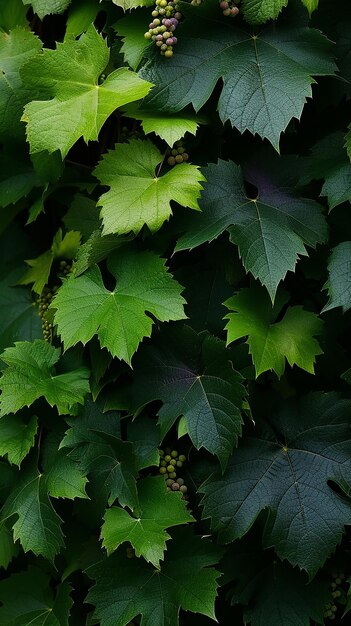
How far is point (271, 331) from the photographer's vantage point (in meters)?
1.61

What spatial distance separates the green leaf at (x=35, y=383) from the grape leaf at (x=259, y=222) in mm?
396

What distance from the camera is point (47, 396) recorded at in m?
1.67

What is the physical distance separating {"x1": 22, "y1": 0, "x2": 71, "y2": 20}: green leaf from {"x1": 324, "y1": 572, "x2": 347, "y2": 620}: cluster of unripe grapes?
140cm

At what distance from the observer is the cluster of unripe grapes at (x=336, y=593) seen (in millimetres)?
1668

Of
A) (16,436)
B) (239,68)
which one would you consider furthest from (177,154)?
(16,436)

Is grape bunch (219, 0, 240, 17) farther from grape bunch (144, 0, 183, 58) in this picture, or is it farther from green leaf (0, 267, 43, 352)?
green leaf (0, 267, 43, 352)

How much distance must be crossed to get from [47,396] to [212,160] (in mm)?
630

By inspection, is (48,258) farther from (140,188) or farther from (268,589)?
(268,589)

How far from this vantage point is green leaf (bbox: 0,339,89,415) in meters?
1.67

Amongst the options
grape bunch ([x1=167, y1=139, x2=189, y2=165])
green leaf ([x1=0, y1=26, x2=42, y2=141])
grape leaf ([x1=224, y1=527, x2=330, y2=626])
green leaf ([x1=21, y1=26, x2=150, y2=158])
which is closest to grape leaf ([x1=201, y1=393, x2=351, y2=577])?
grape leaf ([x1=224, y1=527, x2=330, y2=626])

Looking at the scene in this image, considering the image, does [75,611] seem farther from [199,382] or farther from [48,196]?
[48,196]

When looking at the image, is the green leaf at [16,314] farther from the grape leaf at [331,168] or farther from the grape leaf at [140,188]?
the grape leaf at [331,168]

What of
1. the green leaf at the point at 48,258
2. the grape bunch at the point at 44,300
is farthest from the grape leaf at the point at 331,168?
the grape bunch at the point at 44,300

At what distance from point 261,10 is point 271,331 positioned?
648 mm
